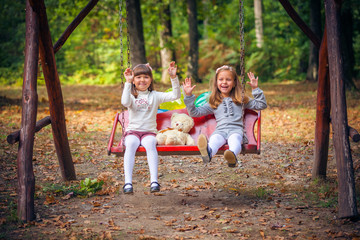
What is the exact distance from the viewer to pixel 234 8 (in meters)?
28.3

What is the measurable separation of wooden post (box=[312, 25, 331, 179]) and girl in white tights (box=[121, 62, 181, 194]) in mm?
1697

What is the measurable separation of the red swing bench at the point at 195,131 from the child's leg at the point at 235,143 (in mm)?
74

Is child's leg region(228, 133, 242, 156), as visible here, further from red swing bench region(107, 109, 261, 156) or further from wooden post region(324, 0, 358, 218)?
wooden post region(324, 0, 358, 218)

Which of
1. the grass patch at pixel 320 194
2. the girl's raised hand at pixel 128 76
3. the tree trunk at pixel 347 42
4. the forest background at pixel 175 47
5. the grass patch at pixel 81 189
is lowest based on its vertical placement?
the grass patch at pixel 320 194

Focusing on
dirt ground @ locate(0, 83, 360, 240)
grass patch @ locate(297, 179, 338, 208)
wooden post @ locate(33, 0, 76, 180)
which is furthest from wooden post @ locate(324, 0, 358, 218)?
wooden post @ locate(33, 0, 76, 180)

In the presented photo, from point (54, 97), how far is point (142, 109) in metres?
1.15

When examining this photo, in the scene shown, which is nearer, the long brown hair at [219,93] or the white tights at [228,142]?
the white tights at [228,142]

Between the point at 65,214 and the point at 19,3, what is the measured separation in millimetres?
12911

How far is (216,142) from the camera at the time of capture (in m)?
4.50

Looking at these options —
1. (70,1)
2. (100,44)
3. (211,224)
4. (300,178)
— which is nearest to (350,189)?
(211,224)

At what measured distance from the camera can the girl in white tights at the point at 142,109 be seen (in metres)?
4.39

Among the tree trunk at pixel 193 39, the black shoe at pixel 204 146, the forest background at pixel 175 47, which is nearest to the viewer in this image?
the black shoe at pixel 204 146

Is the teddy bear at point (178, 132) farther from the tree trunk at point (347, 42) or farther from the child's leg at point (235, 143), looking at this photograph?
the tree trunk at point (347, 42)

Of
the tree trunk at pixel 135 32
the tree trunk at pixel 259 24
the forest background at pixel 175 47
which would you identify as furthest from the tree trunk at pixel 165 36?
the tree trunk at pixel 259 24
